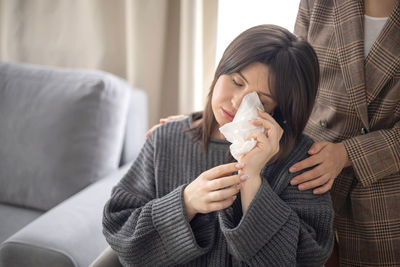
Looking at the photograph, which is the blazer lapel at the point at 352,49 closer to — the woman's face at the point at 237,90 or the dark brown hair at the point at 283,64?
the dark brown hair at the point at 283,64

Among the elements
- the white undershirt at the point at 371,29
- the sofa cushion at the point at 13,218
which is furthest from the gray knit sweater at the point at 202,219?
the sofa cushion at the point at 13,218

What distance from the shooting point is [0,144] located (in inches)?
64.6

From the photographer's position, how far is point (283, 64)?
0.94 meters

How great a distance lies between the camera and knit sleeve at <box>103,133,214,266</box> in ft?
3.08

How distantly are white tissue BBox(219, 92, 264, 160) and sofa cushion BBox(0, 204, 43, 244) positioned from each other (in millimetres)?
984

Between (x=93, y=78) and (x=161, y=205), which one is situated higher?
(x=93, y=78)

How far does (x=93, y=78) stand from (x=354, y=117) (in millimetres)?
1024

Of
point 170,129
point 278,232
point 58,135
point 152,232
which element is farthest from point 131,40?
point 278,232

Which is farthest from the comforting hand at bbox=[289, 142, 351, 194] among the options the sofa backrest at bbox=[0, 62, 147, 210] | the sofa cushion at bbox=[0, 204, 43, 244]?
the sofa cushion at bbox=[0, 204, 43, 244]

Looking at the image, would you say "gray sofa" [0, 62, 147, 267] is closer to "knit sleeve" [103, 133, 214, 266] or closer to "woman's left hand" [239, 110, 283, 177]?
"knit sleeve" [103, 133, 214, 266]

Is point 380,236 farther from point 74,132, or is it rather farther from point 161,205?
point 74,132

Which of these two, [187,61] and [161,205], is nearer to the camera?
[161,205]

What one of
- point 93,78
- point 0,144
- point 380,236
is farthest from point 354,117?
point 0,144

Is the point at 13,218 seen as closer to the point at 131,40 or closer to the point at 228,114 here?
the point at 131,40
